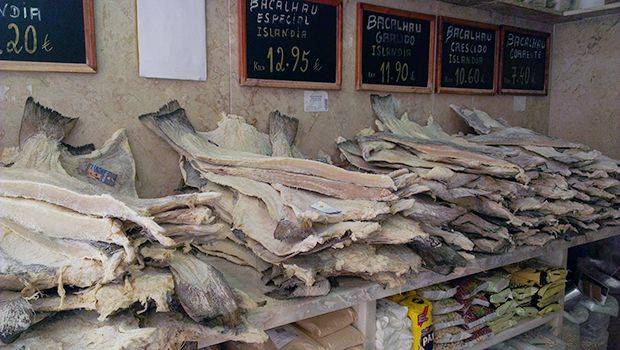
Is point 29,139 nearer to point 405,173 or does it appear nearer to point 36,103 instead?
point 36,103

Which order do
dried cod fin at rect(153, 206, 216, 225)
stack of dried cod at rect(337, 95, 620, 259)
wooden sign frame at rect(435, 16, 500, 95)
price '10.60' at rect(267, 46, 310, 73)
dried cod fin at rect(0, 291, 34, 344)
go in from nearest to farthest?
1. dried cod fin at rect(0, 291, 34, 344)
2. dried cod fin at rect(153, 206, 216, 225)
3. stack of dried cod at rect(337, 95, 620, 259)
4. price '10.60' at rect(267, 46, 310, 73)
5. wooden sign frame at rect(435, 16, 500, 95)

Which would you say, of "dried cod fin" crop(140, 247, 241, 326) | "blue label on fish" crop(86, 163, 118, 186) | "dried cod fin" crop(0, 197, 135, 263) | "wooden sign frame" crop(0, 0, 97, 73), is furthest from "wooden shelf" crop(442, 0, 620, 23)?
"dried cod fin" crop(0, 197, 135, 263)

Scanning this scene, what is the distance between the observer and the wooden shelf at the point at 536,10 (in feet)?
7.67

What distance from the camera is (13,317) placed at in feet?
2.60

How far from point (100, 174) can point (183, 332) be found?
682 mm

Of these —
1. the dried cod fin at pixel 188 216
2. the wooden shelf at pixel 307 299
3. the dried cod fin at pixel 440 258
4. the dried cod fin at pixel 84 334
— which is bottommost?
the wooden shelf at pixel 307 299

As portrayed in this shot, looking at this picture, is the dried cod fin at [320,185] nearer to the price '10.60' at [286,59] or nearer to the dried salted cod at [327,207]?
the dried salted cod at [327,207]

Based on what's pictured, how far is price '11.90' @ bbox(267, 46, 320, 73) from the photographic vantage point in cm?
180

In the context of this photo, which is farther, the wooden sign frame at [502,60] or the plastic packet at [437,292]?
the wooden sign frame at [502,60]

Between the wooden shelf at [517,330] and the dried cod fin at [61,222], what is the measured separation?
4.62 feet

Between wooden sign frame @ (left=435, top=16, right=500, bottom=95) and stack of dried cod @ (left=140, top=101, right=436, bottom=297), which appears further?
wooden sign frame @ (left=435, top=16, right=500, bottom=95)

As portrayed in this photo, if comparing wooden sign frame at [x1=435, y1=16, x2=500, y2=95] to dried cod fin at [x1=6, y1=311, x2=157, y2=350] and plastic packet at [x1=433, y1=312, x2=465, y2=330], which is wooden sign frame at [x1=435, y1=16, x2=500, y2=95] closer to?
plastic packet at [x1=433, y1=312, x2=465, y2=330]

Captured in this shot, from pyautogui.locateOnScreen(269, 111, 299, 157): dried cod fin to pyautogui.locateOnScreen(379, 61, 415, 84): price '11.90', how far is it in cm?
53

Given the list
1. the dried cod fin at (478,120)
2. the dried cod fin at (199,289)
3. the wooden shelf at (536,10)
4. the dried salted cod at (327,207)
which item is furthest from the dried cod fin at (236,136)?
the wooden shelf at (536,10)
